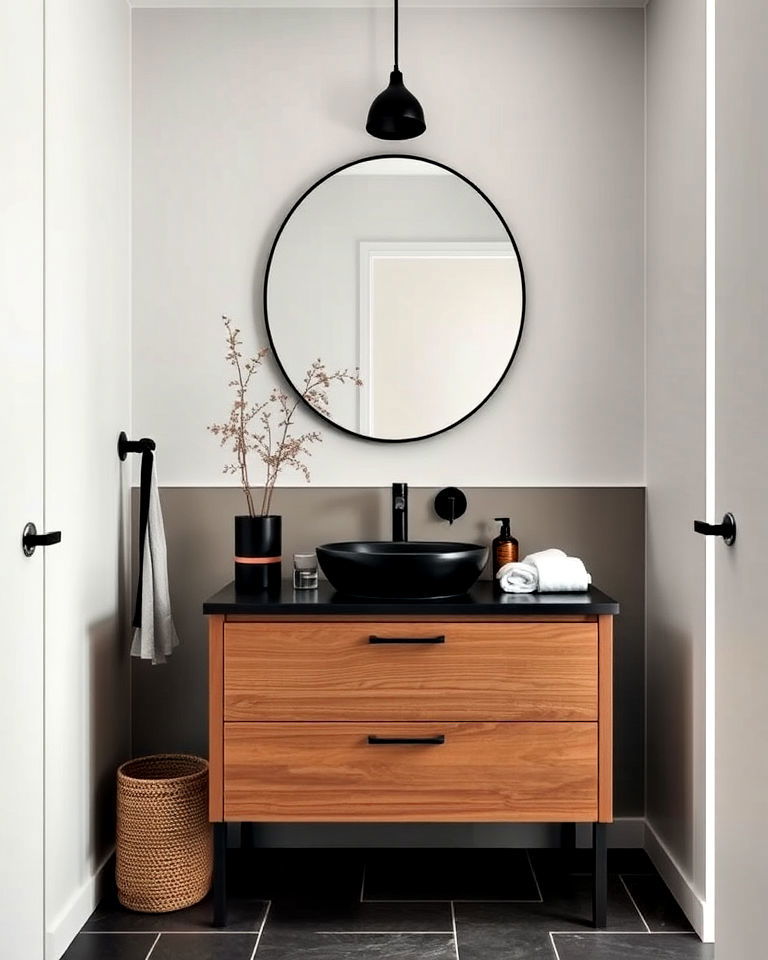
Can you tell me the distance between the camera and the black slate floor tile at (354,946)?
229 cm

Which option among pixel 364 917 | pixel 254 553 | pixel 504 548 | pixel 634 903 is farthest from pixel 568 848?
pixel 254 553

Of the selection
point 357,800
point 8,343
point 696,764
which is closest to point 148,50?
point 8,343

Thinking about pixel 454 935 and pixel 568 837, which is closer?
pixel 454 935

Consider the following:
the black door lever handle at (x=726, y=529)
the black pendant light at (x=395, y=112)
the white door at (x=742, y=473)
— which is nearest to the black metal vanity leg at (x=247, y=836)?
the white door at (x=742, y=473)

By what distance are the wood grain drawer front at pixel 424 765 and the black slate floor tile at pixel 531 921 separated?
29 centimetres

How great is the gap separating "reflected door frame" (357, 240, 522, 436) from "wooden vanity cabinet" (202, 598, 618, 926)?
779 mm

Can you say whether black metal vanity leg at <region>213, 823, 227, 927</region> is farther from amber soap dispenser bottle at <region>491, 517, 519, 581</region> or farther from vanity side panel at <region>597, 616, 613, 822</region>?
amber soap dispenser bottle at <region>491, 517, 519, 581</region>

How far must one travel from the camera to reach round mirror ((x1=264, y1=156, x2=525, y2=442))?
292cm

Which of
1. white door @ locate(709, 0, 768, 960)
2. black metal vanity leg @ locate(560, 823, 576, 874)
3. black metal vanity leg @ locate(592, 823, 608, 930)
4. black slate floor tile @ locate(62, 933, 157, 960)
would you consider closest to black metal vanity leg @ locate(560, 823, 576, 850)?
black metal vanity leg @ locate(560, 823, 576, 874)

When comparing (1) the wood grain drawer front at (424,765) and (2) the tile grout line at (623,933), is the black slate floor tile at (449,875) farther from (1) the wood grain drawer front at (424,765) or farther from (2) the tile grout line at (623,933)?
(1) the wood grain drawer front at (424,765)

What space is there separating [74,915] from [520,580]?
136 cm

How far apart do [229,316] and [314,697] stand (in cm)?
120

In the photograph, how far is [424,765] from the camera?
7.84 ft

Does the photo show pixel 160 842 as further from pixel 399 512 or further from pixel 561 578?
pixel 561 578
